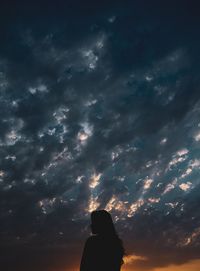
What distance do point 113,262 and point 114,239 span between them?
0.39 metres

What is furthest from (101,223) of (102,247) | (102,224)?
(102,247)

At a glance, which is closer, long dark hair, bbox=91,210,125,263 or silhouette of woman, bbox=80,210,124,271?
silhouette of woman, bbox=80,210,124,271

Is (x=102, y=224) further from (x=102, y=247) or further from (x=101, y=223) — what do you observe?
(x=102, y=247)

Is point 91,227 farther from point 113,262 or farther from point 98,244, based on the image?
point 113,262

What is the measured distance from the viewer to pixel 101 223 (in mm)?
6863

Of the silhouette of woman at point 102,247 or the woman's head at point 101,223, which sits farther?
the woman's head at point 101,223

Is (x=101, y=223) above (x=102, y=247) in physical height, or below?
above

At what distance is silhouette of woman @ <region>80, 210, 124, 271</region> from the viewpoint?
6590 millimetres

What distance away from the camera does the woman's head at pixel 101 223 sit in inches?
270

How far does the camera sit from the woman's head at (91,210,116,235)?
6848 mm

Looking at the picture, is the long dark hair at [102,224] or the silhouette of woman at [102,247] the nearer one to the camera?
the silhouette of woman at [102,247]

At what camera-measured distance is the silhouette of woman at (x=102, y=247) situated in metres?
6.59

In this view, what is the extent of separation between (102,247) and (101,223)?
16.1 inches

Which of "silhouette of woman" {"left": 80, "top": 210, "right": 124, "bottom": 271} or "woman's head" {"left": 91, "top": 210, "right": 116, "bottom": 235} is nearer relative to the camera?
"silhouette of woman" {"left": 80, "top": 210, "right": 124, "bottom": 271}
